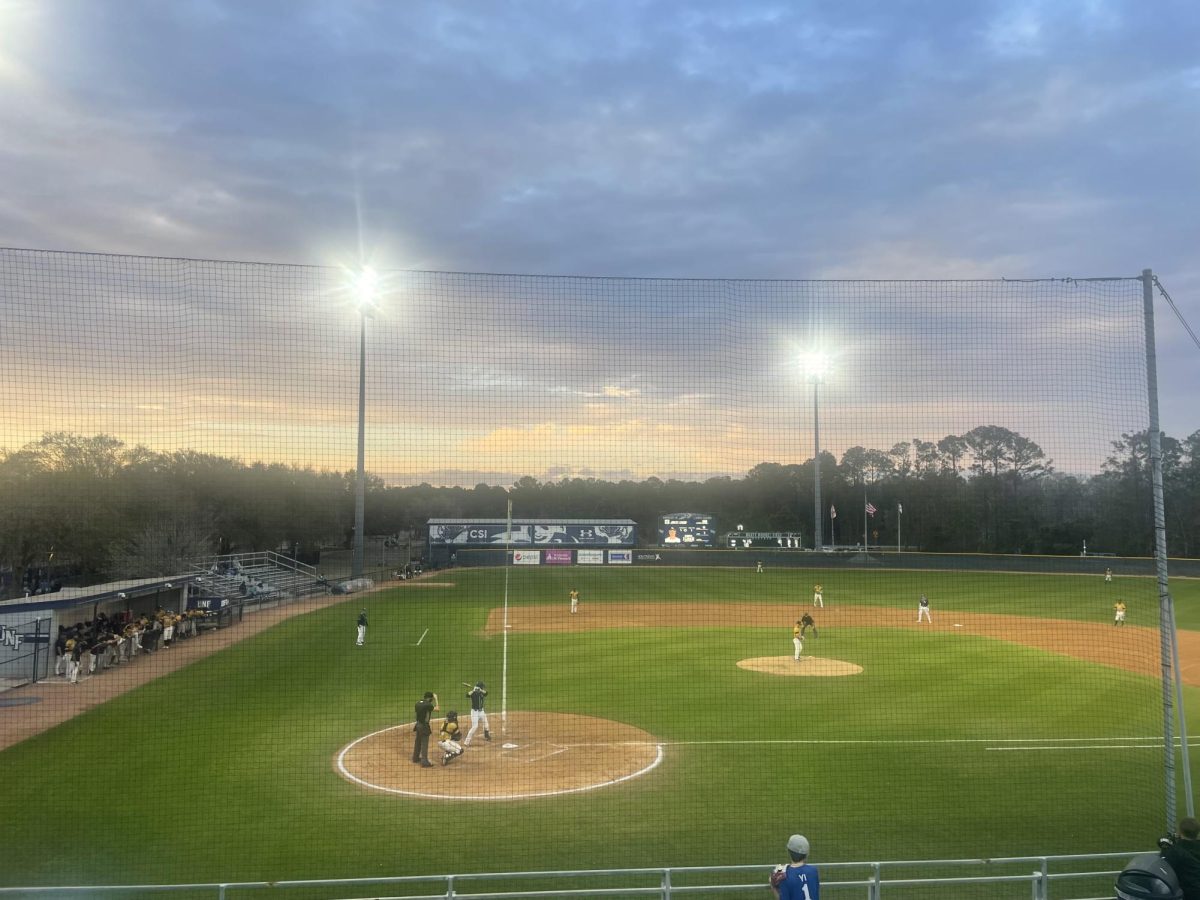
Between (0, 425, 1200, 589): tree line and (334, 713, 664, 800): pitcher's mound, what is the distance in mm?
5037

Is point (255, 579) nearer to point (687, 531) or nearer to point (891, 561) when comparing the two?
point (687, 531)

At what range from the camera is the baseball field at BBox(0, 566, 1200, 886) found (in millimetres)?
9055

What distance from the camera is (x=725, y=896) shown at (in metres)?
8.08

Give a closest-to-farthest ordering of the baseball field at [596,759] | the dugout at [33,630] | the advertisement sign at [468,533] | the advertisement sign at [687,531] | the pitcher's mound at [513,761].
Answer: the baseball field at [596,759], the pitcher's mound at [513,761], the dugout at [33,630], the advertisement sign at [468,533], the advertisement sign at [687,531]

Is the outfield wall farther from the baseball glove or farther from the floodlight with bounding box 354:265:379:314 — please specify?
the baseball glove

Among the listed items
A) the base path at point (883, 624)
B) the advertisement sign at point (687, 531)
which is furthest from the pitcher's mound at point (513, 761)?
the advertisement sign at point (687, 531)

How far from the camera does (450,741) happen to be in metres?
11.9

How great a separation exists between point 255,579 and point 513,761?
25.6 meters

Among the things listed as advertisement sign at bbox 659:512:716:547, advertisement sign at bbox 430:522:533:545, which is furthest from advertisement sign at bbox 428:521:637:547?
advertisement sign at bbox 659:512:716:547

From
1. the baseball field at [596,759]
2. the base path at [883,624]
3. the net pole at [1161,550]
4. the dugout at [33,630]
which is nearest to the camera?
the net pole at [1161,550]

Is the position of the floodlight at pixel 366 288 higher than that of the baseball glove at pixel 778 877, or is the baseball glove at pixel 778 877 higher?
the floodlight at pixel 366 288

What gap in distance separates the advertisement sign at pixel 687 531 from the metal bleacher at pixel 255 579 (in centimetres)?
2138

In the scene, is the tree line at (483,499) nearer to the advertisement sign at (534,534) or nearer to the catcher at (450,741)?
the catcher at (450,741)

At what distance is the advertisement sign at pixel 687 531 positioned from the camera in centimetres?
5088
